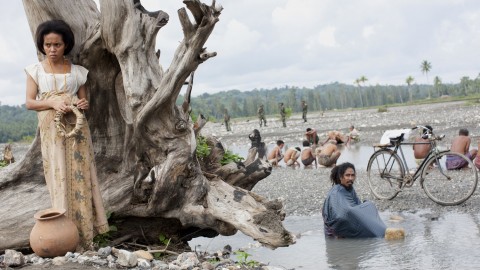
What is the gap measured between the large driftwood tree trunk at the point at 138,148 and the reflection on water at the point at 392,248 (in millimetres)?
1261

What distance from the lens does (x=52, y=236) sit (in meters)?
6.18

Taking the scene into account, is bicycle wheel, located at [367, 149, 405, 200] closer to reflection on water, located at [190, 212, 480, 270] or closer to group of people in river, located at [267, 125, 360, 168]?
reflection on water, located at [190, 212, 480, 270]

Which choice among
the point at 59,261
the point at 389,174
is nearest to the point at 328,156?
the point at 389,174

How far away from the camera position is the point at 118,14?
7.31m

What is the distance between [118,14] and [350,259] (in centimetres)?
424

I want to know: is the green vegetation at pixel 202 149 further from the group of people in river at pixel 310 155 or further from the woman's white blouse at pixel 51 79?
the group of people in river at pixel 310 155

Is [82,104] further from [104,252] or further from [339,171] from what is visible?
[339,171]

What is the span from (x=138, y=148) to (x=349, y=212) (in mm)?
3520

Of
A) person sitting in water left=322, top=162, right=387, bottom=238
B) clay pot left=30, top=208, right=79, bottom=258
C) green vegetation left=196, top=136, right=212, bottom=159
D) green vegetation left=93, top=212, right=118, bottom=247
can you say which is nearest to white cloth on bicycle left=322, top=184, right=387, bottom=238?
person sitting in water left=322, top=162, right=387, bottom=238

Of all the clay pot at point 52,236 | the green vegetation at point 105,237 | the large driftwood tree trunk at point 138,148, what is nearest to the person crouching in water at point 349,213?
the large driftwood tree trunk at point 138,148

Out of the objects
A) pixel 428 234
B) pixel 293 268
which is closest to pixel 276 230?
pixel 293 268

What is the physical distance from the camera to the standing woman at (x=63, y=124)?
6.52m

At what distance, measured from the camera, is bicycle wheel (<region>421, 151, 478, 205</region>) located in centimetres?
1106

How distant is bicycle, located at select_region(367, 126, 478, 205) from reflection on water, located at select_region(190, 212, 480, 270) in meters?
0.86
